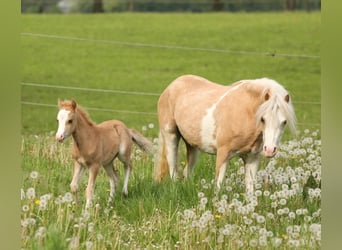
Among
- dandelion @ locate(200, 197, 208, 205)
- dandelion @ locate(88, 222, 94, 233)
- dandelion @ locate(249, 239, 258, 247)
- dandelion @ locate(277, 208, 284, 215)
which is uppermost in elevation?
dandelion @ locate(200, 197, 208, 205)

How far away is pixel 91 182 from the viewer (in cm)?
363

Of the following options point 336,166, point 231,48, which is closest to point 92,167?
point 336,166

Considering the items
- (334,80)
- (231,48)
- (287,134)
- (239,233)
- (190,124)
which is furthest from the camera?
(231,48)

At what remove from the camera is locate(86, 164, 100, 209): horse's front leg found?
3.63m

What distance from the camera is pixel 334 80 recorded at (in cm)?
238

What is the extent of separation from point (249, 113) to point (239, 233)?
0.72 m

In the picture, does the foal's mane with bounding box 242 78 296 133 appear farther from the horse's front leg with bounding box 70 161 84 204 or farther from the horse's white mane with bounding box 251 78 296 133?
the horse's front leg with bounding box 70 161 84 204

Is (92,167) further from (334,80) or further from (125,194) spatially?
(334,80)

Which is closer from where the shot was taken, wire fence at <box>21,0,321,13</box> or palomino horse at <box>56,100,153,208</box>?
palomino horse at <box>56,100,153,208</box>

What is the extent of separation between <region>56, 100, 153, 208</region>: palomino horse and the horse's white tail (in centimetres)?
41

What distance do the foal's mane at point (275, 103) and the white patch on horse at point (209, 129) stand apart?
30 centimetres

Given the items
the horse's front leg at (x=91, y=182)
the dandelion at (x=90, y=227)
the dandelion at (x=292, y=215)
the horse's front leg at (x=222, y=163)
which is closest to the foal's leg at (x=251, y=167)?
the horse's front leg at (x=222, y=163)

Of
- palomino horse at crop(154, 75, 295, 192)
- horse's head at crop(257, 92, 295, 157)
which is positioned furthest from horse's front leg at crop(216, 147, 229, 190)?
horse's head at crop(257, 92, 295, 157)

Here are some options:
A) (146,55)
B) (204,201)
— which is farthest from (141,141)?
(146,55)
